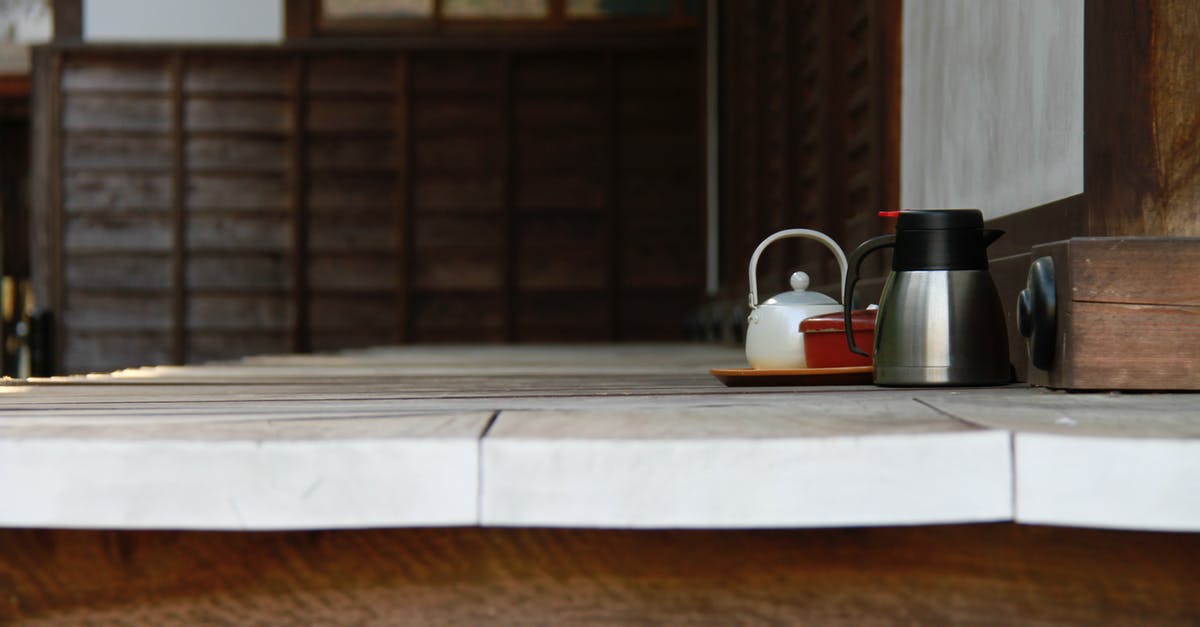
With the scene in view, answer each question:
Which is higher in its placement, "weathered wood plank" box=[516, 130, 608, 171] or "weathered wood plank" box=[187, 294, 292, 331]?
"weathered wood plank" box=[516, 130, 608, 171]

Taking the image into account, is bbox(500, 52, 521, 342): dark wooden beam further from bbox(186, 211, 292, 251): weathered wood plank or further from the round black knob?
the round black knob

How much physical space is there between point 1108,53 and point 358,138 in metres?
5.07

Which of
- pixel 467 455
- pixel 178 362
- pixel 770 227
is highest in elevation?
pixel 770 227

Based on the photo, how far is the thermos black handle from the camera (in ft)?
3.53

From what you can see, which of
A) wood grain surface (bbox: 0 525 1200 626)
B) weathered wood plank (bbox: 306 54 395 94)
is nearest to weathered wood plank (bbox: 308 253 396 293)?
weathered wood plank (bbox: 306 54 395 94)

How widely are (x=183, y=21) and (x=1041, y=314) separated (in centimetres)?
551

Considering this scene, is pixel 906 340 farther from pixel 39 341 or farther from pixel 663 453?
pixel 39 341

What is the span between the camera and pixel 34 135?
5.81 m

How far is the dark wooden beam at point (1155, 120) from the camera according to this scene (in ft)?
3.23

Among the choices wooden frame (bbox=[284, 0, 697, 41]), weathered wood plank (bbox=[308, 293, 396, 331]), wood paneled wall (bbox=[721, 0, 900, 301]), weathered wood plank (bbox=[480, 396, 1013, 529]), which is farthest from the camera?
weathered wood plank (bbox=[308, 293, 396, 331])

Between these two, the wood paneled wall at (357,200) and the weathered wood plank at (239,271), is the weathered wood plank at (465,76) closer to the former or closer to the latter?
the wood paneled wall at (357,200)

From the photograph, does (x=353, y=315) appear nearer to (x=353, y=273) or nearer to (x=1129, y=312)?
(x=353, y=273)

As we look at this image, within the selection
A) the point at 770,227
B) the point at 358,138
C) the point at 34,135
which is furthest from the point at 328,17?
the point at 770,227

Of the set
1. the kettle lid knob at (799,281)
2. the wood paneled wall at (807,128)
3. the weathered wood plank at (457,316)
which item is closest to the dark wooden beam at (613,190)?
the weathered wood plank at (457,316)
